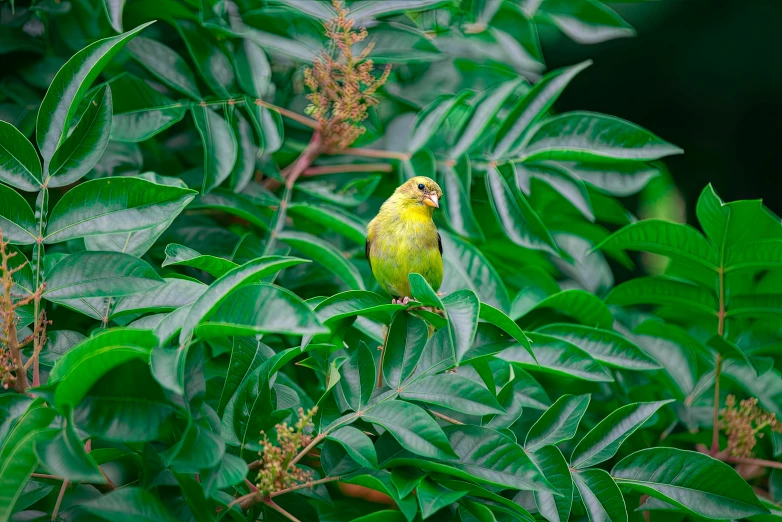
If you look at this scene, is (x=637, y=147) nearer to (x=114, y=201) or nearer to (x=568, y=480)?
(x=568, y=480)

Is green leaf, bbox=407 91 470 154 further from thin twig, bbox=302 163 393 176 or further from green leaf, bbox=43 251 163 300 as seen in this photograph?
green leaf, bbox=43 251 163 300

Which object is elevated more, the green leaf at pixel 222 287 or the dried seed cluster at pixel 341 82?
the dried seed cluster at pixel 341 82

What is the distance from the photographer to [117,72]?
248 centimetres

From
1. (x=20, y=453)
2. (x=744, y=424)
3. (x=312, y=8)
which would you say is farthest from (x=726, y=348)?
(x=20, y=453)

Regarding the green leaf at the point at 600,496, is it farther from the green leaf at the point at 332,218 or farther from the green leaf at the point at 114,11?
the green leaf at the point at 114,11

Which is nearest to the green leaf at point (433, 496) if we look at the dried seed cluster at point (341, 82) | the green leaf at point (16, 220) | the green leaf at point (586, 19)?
the green leaf at point (16, 220)

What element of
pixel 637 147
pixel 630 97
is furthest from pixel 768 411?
pixel 630 97

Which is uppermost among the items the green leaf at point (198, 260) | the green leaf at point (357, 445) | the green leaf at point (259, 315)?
the green leaf at point (259, 315)

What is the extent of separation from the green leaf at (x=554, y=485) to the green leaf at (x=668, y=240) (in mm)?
787

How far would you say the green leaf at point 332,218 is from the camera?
233cm

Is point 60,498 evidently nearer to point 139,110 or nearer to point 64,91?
point 64,91

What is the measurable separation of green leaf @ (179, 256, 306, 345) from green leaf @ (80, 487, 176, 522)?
31 centimetres

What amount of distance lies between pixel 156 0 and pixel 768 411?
2.29 metres

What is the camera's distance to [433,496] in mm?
1473
